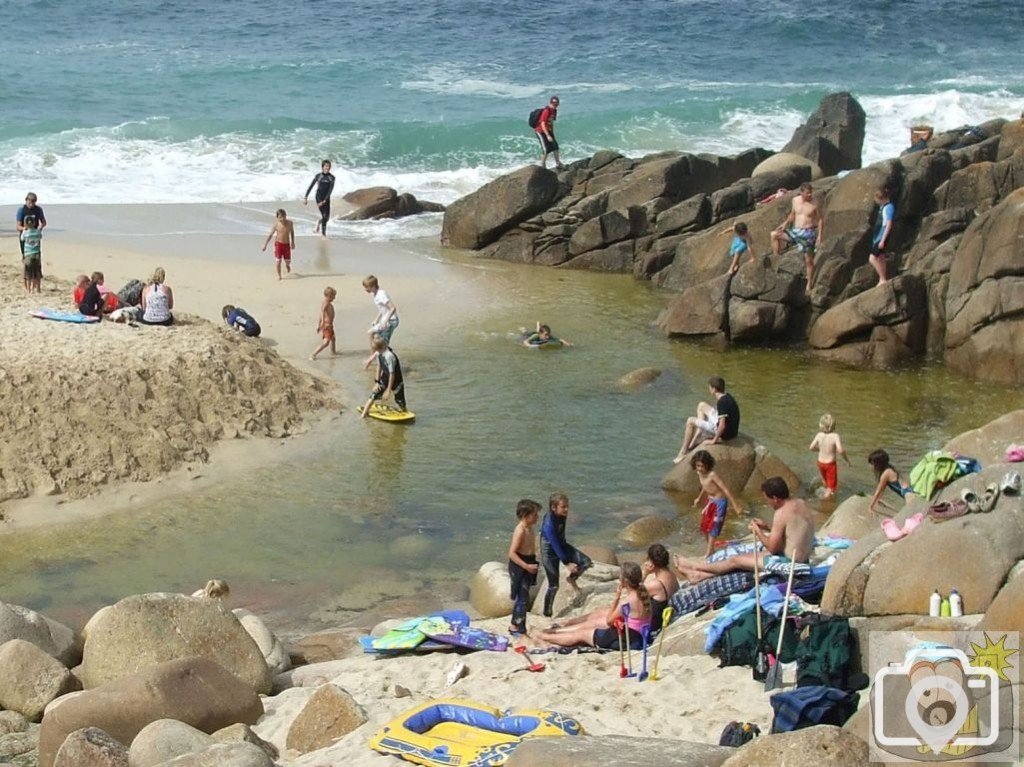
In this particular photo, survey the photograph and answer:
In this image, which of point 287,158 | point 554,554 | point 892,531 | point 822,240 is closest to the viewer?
point 892,531

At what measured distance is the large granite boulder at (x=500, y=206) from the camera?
3028 cm

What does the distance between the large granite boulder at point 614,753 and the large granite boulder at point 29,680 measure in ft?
16.3

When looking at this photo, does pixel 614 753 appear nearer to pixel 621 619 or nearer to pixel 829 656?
pixel 829 656

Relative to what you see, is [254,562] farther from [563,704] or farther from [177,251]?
[177,251]

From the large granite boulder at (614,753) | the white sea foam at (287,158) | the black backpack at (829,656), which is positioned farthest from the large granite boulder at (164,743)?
the white sea foam at (287,158)

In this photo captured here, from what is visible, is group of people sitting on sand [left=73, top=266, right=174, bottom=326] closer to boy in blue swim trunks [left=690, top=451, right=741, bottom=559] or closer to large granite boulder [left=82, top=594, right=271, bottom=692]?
large granite boulder [left=82, top=594, right=271, bottom=692]

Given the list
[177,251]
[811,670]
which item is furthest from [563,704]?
[177,251]

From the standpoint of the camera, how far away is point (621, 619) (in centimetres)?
1182

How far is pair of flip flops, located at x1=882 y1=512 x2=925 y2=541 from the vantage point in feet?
36.6

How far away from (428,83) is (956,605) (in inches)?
1719

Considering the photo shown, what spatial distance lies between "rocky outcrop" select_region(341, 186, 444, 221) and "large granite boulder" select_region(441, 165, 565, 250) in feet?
9.70

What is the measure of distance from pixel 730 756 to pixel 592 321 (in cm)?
1745

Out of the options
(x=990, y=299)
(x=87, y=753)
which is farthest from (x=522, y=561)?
(x=990, y=299)

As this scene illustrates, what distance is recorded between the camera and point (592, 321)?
25219 millimetres
